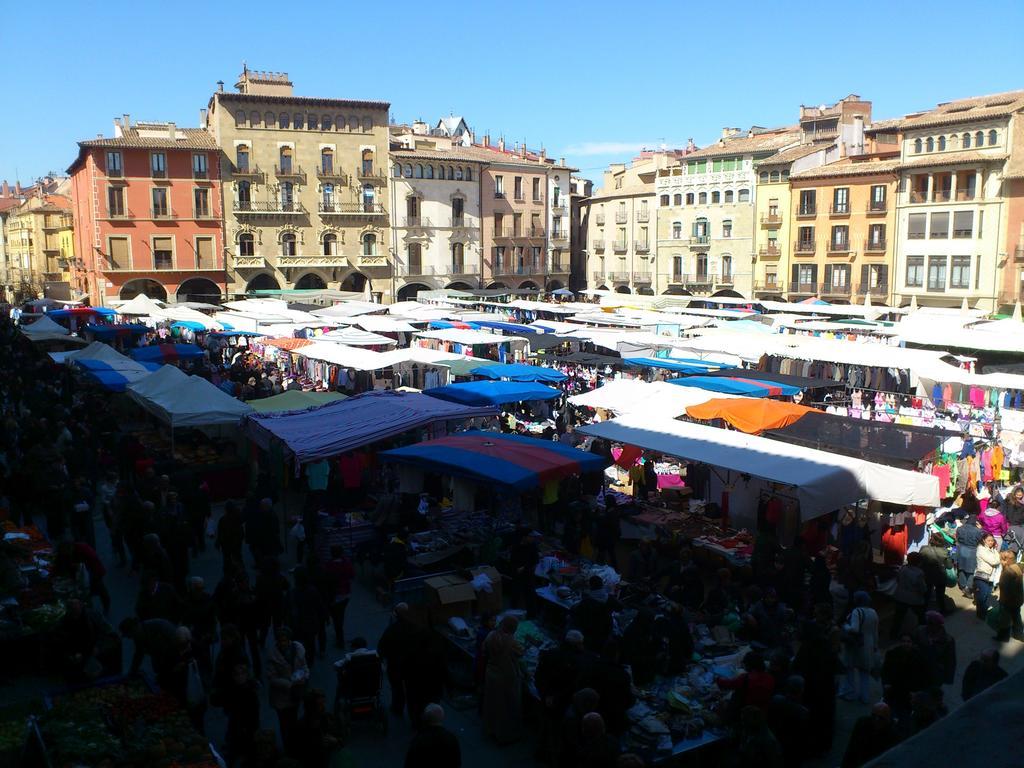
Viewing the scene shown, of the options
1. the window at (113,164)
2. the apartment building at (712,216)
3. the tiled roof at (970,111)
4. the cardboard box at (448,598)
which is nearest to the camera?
the cardboard box at (448,598)

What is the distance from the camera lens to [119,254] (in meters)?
46.8

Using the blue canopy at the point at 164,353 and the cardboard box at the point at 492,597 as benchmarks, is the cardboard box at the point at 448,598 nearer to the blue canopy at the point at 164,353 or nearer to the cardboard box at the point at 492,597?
the cardboard box at the point at 492,597

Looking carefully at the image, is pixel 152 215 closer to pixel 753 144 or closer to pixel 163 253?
pixel 163 253

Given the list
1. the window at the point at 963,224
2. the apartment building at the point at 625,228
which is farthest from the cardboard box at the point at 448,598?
the apartment building at the point at 625,228

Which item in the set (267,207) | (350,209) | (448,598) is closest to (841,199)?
(350,209)

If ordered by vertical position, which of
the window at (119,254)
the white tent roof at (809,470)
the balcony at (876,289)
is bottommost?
the white tent roof at (809,470)

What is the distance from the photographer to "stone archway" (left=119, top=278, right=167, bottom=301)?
47.3m

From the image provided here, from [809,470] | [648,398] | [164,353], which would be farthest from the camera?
[164,353]

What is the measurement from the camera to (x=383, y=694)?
314 inches

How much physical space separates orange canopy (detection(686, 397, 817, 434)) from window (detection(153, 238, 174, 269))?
4022 centimetres

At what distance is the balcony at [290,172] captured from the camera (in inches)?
1959

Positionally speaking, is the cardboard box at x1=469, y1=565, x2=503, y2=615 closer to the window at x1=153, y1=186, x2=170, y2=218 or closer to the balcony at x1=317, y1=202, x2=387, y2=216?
the window at x1=153, y1=186, x2=170, y2=218

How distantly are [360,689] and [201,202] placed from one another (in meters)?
45.4

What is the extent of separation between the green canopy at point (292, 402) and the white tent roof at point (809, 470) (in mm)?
5638
